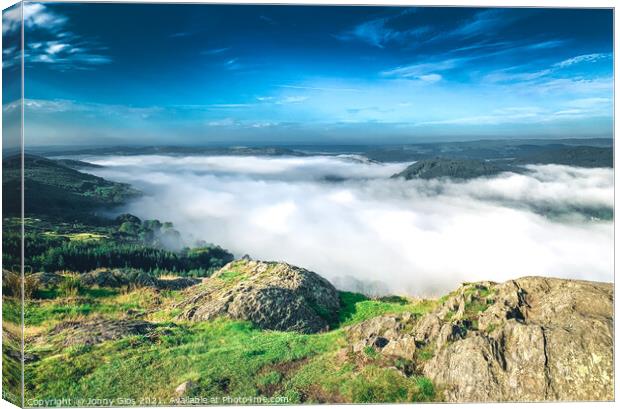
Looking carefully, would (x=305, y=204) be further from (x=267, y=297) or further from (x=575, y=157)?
(x=575, y=157)

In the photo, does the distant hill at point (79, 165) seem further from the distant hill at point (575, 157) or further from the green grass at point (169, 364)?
the distant hill at point (575, 157)

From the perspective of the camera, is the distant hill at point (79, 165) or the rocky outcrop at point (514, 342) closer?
the rocky outcrop at point (514, 342)

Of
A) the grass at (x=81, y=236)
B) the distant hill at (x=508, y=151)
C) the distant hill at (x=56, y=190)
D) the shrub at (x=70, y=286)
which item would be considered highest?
the distant hill at (x=508, y=151)

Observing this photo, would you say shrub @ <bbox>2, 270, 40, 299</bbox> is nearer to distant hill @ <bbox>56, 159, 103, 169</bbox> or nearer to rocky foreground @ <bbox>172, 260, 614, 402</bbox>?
distant hill @ <bbox>56, 159, 103, 169</bbox>

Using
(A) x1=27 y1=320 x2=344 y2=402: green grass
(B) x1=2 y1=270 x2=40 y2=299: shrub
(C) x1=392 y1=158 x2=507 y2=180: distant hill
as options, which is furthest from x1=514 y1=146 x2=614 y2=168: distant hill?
(B) x1=2 y1=270 x2=40 y2=299: shrub

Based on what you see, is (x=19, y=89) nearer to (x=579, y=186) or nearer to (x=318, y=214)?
(x=318, y=214)

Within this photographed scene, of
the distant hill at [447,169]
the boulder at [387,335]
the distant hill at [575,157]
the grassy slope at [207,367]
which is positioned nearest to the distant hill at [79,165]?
the grassy slope at [207,367]
